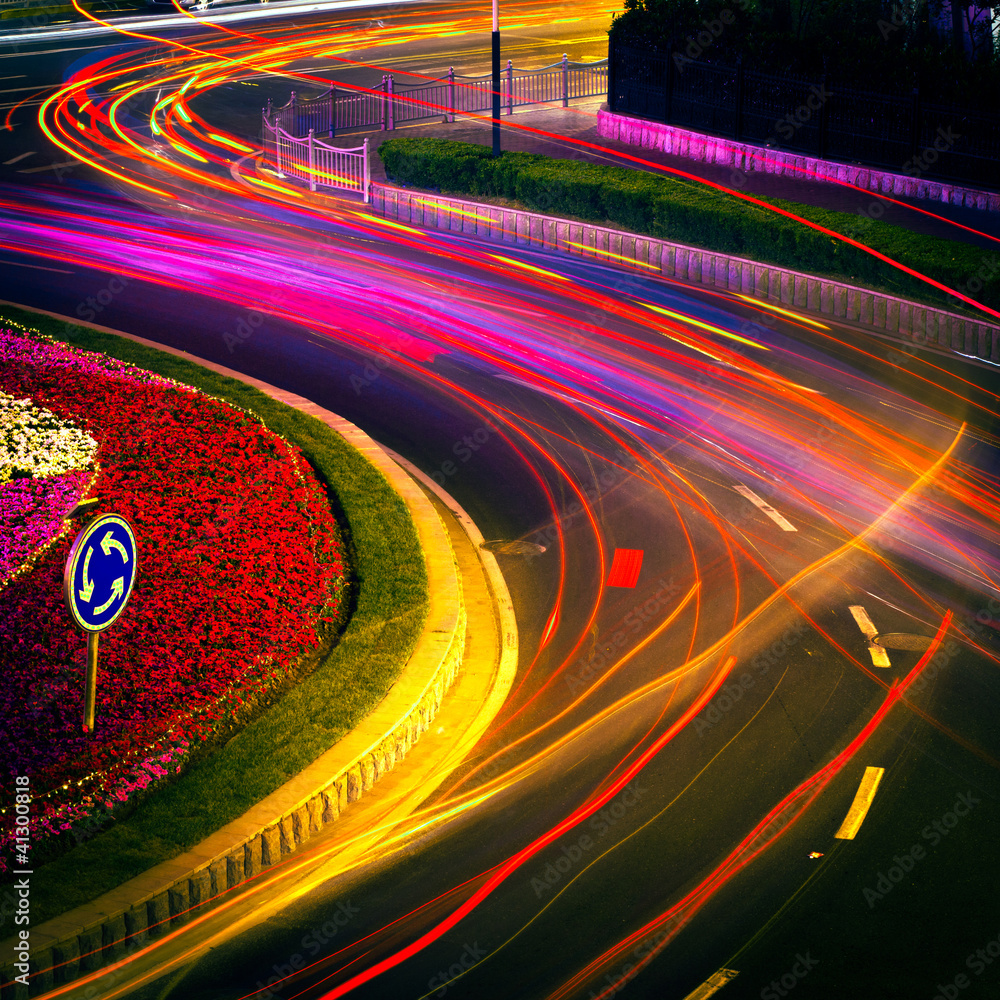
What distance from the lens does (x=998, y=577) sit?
1272 cm

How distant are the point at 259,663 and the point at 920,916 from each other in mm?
5195

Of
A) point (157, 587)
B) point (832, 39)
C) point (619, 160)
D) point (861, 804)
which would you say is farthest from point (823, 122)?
point (861, 804)

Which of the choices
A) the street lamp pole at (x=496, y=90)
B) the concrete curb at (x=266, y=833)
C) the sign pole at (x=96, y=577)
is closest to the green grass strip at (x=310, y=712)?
the concrete curb at (x=266, y=833)

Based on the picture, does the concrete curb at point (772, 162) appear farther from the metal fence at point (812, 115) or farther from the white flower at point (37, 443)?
the white flower at point (37, 443)

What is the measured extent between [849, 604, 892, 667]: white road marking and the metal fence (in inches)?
586

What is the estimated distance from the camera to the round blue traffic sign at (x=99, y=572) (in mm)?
8484

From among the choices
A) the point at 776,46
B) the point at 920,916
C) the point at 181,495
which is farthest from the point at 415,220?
the point at 920,916

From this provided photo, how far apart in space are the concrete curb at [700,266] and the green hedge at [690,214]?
65 centimetres

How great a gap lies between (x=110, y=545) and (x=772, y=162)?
2133cm

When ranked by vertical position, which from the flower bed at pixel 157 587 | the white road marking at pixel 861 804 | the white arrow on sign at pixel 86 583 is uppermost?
the white arrow on sign at pixel 86 583

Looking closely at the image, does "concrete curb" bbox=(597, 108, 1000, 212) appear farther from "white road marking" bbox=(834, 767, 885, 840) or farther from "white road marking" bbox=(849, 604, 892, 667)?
"white road marking" bbox=(834, 767, 885, 840)

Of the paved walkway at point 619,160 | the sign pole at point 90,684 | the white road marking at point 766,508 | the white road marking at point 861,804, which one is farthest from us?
the paved walkway at point 619,160

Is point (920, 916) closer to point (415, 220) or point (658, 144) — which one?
point (415, 220)

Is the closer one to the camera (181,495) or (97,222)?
(181,495)
